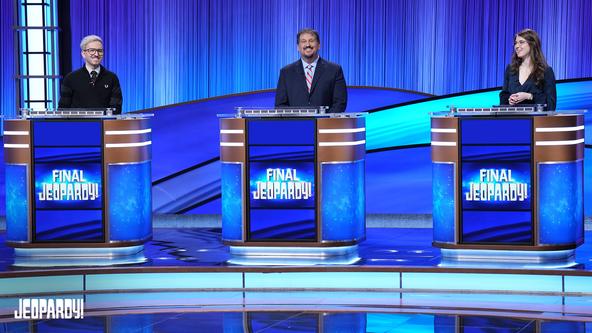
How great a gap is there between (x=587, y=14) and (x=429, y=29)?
1.34 m

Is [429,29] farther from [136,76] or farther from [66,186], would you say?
[66,186]

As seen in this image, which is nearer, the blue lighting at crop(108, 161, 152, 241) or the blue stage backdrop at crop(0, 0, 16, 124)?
the blue lighting at crop(108, 161, 152, 241)

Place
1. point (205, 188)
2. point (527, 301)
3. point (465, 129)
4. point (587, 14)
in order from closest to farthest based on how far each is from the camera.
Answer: point (527, 301) → point (465, 129) → point (587, 14) → point (205, 188)

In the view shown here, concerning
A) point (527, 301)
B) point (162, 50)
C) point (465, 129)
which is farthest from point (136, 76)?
point (527, 301)

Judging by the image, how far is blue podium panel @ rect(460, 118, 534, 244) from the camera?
778cm

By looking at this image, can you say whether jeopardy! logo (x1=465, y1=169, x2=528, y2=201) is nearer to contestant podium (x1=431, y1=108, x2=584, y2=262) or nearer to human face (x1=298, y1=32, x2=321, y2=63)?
contestant podium (x1=431, y1=108, x2=584, y2=262)

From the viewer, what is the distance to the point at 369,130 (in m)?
10.7

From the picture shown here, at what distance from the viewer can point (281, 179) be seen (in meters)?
8.16

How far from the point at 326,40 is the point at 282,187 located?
2.87 meters

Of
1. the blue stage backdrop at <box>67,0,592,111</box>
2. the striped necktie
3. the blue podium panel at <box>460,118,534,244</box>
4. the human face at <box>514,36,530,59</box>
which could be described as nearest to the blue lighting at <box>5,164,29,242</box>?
the striped necktie

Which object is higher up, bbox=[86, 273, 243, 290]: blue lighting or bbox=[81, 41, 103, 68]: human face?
bbox=[81, 41, 103, 68]: human face

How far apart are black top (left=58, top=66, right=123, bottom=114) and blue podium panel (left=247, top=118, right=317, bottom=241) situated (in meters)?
1.06

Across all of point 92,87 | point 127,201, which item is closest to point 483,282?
point 127,201

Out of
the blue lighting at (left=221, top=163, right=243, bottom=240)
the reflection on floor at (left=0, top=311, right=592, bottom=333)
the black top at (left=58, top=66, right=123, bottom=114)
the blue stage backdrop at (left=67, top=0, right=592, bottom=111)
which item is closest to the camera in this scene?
the reflection on floor at (left=0, top=311, right=592, bottom=333)
